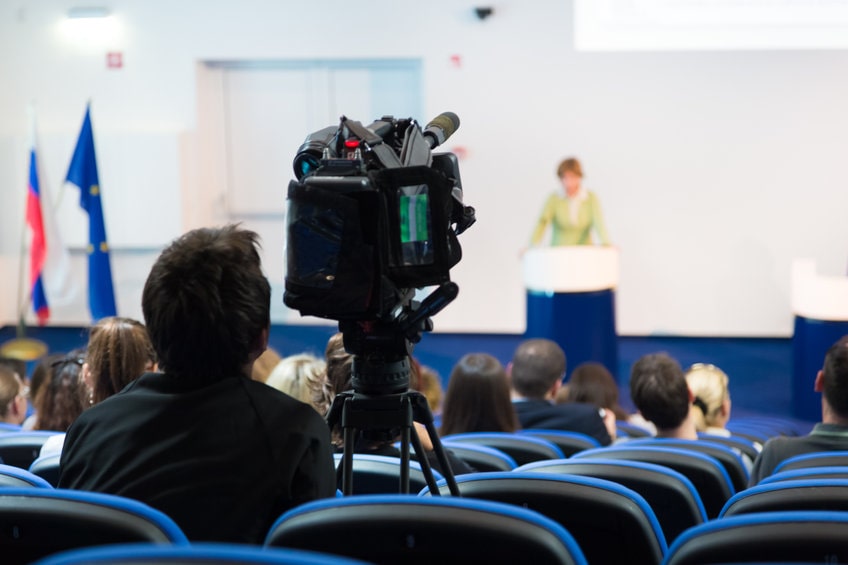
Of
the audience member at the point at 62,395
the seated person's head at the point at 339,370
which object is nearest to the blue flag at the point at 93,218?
the audience member at the point at 62,395

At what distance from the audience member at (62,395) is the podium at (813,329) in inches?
167

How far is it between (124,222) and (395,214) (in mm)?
6822

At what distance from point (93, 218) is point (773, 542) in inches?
254

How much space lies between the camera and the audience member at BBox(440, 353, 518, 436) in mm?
3404

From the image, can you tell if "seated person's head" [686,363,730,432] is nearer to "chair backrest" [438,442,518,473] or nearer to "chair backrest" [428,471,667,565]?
"chair backrest" [438,442,518,473]

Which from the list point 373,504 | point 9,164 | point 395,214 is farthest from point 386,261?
point 9,164

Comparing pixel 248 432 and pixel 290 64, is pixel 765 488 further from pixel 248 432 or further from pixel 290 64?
pixel 290 64

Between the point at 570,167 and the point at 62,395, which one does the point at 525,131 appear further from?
the point at 62,395

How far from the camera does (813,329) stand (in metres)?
5.89

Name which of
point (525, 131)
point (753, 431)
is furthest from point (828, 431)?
point (525, 131)

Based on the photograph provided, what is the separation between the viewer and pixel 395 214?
1723mm

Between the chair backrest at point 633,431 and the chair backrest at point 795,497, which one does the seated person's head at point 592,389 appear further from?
the chair backrest at point 795,497

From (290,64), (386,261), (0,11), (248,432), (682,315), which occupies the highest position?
(0,11)

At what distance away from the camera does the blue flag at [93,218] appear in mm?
7047
